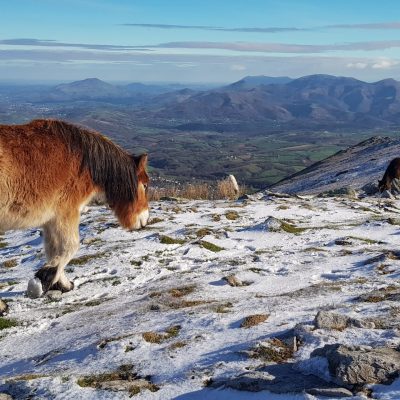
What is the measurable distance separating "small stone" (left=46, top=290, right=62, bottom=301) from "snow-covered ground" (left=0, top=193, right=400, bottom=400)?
0.11 m

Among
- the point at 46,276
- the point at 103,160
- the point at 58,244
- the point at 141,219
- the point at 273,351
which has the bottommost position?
the point at 46,276

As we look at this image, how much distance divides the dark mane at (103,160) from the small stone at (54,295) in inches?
83.3

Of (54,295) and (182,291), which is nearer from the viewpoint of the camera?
(182,291)

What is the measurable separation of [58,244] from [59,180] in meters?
1.31

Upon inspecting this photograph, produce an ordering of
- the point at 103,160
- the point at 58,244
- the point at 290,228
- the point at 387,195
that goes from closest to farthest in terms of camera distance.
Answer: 1. the point at 58,244
2. the point at 103,160
3. the point at 290,228
4. the point at 387,195

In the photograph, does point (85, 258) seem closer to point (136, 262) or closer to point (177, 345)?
point (136, 262)

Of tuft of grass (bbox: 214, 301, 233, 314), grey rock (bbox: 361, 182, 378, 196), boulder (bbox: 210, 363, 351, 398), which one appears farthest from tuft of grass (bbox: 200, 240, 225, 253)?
grey rock (bbox: 361, 182, 378, 196)

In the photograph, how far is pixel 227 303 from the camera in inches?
347

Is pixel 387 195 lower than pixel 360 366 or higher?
lower

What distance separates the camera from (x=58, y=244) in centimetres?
954

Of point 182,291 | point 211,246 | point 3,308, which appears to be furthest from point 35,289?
point 211,246

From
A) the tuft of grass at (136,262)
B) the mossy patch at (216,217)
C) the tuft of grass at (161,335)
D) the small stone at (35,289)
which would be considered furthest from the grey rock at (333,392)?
the mossy patch at (216,217)

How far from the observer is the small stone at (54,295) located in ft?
33.5

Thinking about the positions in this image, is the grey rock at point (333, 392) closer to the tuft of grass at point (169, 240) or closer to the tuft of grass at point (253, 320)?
the tuft of grass at point (253, 320)
